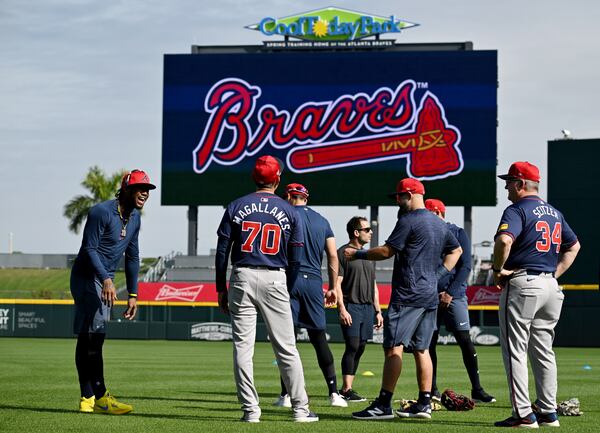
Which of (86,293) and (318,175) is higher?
(318,175)

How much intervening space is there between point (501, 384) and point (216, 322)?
20.6 metres

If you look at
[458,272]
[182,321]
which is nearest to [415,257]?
[458,272]

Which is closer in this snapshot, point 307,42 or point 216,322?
point 216,322

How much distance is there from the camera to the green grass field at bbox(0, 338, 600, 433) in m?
8.16

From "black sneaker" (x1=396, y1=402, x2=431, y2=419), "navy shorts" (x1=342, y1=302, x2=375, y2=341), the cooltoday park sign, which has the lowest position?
"black sneaker" (x1=396, y1=402, x2=431, y2=419)

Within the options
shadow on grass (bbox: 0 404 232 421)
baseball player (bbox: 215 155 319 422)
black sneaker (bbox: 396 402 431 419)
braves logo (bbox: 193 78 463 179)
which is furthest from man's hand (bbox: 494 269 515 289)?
braves logo (bbox: 193 78 463 179)

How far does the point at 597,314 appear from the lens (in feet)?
98.2

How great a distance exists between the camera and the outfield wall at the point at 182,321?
2994cm

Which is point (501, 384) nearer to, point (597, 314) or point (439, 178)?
point (597, 314)

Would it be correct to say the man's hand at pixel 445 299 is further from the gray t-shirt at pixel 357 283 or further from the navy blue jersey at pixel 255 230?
the navy blue jersey at pixel 255 230

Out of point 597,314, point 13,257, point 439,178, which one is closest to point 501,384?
point 597,314

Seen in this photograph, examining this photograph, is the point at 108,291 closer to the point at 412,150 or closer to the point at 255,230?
the point at 255,230

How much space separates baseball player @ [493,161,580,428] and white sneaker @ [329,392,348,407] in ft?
6.64

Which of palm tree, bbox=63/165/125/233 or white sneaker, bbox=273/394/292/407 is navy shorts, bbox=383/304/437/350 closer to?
white sneaker, bbox=273/394/292/407
